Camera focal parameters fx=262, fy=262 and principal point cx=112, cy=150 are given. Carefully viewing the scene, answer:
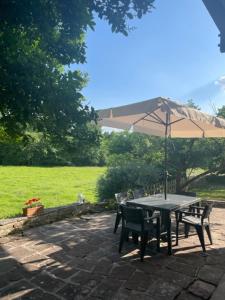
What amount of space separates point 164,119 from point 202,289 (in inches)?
171

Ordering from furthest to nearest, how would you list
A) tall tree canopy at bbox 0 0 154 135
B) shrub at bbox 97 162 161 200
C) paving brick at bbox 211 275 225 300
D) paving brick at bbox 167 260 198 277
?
shrub at bbox 97 162 161 200 → paving brick at bbox 167 260 198 277 → paving brick at bbox 211 275 225 300 → tall tree canopy at bbox 0 0 154 135

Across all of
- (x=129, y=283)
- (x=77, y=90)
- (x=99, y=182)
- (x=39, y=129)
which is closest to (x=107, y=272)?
(x=129, y=283)

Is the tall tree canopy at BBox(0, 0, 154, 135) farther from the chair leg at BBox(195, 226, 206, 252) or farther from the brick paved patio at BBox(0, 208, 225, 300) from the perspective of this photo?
the chair leg at BBox(195, 226, 206, 252)

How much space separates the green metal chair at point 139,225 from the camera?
4504 millimetres

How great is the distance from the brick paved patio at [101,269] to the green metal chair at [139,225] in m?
0.27

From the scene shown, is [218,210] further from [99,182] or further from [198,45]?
[198,45]

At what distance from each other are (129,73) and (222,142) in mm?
7184

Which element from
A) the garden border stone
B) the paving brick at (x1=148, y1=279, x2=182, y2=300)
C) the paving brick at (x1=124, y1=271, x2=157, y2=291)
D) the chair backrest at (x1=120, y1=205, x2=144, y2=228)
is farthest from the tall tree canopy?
the garden border stone

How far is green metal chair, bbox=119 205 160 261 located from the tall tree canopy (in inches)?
75.7

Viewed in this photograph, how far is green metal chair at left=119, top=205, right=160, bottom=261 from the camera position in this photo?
4504 millimetres

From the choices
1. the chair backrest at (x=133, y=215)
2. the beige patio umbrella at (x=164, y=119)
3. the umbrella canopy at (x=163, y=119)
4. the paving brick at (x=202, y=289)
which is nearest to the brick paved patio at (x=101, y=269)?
the paving brick at (x=202, y=289)

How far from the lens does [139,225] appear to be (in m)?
4.70

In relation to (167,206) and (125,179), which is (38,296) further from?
(125,179)

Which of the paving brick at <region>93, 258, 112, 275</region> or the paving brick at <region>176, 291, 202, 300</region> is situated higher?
the paving brick at <region>93, 258, 112, 275</region>
